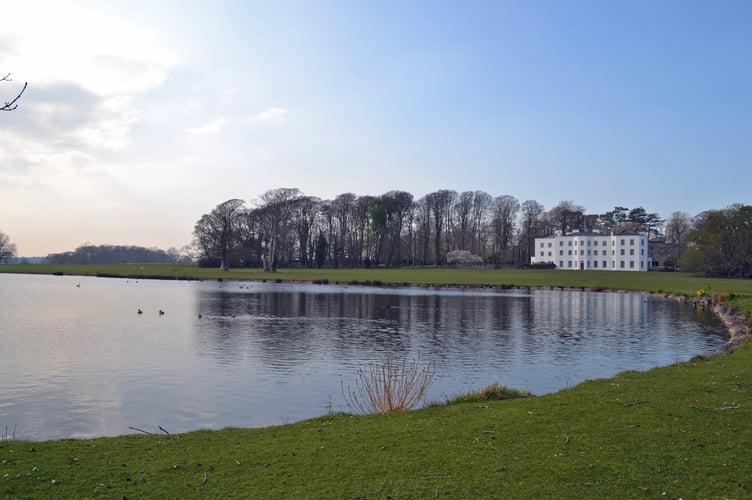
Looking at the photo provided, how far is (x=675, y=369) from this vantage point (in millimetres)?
13477

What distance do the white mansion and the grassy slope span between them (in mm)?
108789

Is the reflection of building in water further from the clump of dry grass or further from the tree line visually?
the tree line

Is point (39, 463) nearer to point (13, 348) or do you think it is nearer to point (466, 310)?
point (13, 348)

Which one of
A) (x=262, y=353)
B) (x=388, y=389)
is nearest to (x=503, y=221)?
(x=262, y=353)

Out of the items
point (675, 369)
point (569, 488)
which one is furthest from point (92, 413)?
point (675, 369)

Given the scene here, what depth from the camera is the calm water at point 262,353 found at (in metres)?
12.2

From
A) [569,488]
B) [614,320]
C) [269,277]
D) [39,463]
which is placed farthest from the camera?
[269,277]

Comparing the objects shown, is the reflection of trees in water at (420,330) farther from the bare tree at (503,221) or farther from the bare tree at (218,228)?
the bare tree at (503,221)

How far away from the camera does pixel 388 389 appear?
11.1 m

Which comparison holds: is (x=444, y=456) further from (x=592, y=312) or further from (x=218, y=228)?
(x=218, y=228)

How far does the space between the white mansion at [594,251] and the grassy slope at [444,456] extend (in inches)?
4283

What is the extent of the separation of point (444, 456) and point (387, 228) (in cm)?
10818

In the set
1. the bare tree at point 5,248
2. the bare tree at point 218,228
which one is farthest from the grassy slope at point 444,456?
the bare tree at point 5,248

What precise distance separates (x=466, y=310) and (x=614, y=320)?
9.13 meters
